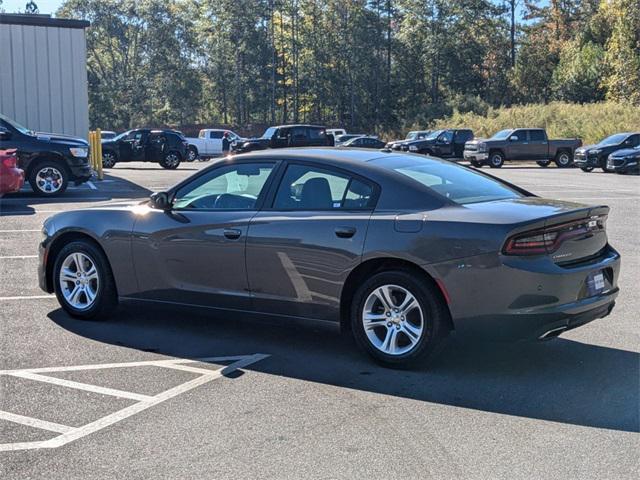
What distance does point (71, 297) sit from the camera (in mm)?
6820

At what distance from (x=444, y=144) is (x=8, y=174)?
28.7m

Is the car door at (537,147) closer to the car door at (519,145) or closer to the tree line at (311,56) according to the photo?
the car door at (519,145)

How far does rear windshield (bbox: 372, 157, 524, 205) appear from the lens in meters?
5.63

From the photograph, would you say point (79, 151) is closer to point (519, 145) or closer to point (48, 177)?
point (48, 177)

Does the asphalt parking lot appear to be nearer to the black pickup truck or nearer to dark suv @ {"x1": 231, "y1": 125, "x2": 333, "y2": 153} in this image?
the black pickup truck

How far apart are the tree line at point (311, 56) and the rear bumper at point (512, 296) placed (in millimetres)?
64851

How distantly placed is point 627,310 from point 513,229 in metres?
2.74

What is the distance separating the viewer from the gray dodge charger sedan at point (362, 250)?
16.6 feet

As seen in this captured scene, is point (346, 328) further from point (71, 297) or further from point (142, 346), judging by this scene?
point (71, 297)

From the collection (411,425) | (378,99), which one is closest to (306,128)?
(411,425)

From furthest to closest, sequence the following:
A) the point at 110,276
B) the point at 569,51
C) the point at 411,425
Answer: the point at 569,51 < the point at 110,276 < the point at 411,425

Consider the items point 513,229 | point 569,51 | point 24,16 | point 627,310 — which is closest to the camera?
point 513,229

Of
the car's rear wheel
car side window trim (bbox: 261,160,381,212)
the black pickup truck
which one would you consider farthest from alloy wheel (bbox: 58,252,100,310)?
the black pickup truck

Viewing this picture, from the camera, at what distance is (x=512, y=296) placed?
16.4ft
